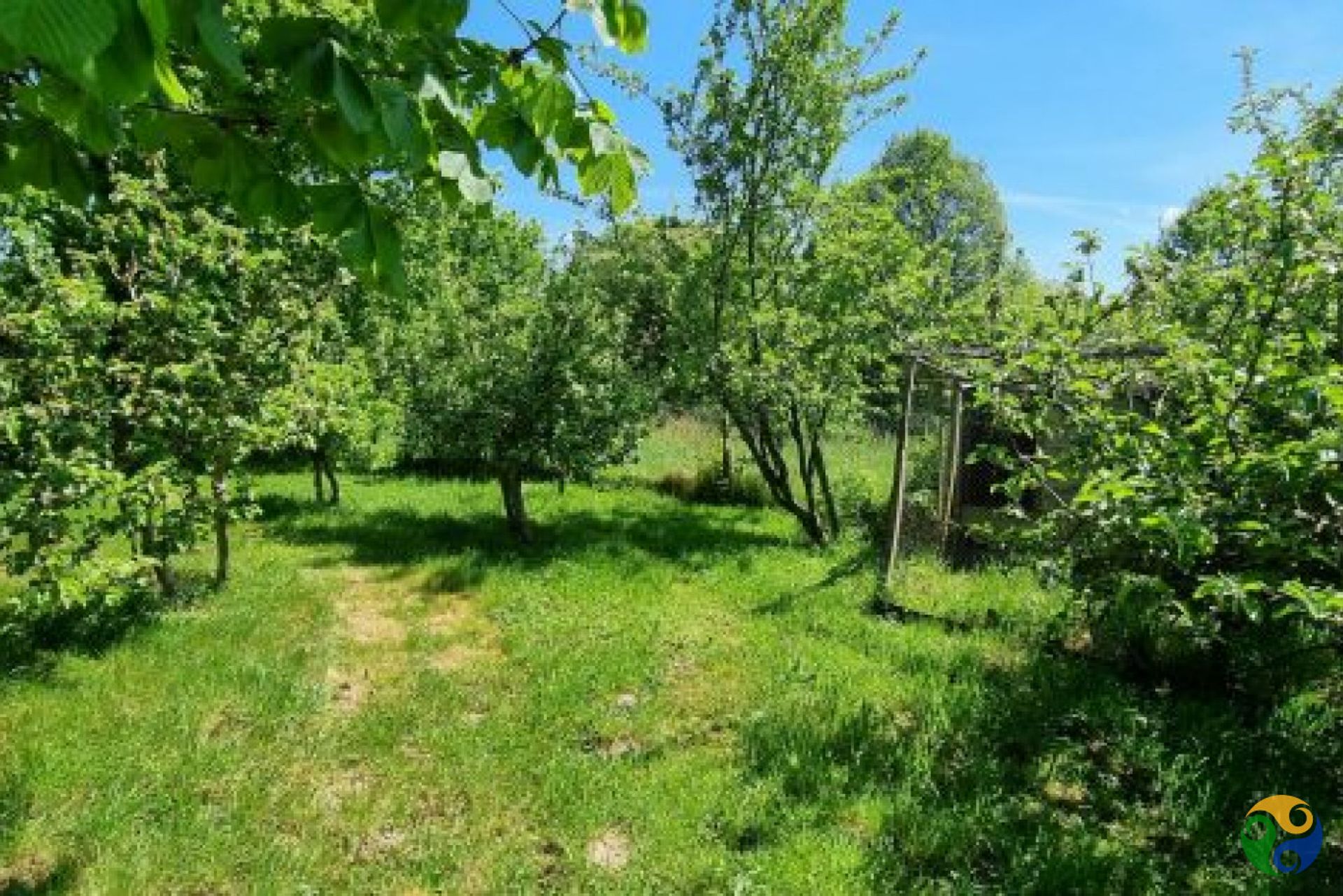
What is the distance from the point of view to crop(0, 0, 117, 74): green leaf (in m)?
1.07

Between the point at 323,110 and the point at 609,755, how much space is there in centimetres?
487

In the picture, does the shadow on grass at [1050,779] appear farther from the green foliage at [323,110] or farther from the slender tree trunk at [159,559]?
the slender tree trunk at [159,559]

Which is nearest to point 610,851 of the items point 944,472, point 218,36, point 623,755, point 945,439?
point 623,755

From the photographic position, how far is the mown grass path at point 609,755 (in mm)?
4797

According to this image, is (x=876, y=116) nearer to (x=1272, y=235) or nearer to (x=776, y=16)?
(x=776, y=16)

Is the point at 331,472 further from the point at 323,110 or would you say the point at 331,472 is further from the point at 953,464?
the point at 323,110

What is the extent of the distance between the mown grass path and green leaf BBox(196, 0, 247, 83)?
430 centimetres

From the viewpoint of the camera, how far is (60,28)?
1.12 m

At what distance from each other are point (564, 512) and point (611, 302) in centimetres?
367

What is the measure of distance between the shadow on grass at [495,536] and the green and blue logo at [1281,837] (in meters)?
6.82

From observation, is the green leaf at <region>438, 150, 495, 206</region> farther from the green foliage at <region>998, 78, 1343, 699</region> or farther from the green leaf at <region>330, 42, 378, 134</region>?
the green foliage at <region>998, 78, 1343, 699</region>

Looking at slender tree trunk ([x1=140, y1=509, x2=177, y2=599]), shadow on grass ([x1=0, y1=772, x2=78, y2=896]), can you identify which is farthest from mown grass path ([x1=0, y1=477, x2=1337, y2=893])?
slender tree trunk ([x1=140, y1=509, x2=177, y2=599])

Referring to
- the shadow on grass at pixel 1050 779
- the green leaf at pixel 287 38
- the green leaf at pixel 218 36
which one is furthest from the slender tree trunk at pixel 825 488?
the green leaf at pixel 218 36

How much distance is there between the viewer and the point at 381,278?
259 centimetres
